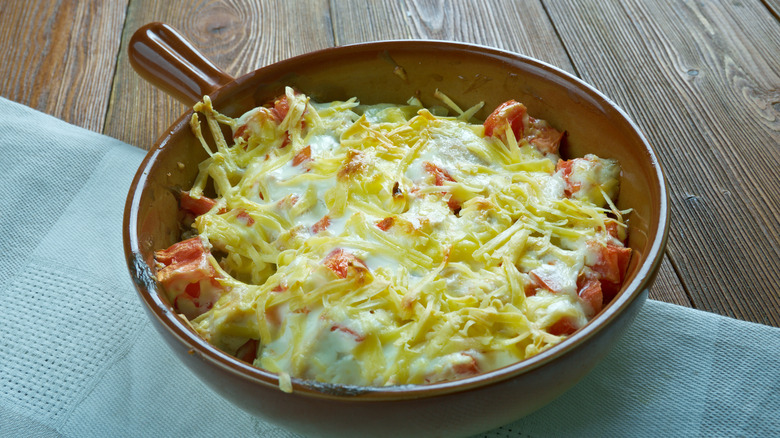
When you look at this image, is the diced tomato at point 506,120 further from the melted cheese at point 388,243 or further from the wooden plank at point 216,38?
the wooden plank at point 216,38

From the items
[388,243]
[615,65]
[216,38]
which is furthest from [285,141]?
[615,65]

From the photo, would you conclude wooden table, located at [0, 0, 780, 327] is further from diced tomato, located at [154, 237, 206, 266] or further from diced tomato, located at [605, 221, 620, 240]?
diced tomato, located at [154, 237, 206, 266]

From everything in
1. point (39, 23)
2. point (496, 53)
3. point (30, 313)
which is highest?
point (496, 53)

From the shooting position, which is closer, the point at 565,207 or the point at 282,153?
the point at 565,207

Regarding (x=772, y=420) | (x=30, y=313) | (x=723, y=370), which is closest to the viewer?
(x=772, y=420)

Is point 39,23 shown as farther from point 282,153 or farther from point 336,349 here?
point 336,349

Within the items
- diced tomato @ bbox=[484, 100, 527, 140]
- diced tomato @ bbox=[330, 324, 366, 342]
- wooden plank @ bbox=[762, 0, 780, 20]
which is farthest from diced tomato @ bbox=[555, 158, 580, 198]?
wooden plank @ bbox=[762, 0, 780, 20]

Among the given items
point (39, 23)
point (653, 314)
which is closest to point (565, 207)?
point (653, 314)
